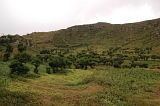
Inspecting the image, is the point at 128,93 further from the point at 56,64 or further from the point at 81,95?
the point at 56,64

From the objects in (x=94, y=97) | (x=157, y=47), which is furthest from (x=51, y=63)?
(x=157, y=47)

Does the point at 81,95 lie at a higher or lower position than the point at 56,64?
lower

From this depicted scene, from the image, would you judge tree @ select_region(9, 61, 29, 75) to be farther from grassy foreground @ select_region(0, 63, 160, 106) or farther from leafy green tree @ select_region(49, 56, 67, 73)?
→ leafy green tree @ select_region(49, 56, 67, 73)

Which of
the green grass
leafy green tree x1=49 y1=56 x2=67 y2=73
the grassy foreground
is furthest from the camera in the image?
leafy green tree x1=49 y1=56 x2=67 y2=73

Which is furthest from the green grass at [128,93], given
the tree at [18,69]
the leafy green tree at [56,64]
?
the leafy green tree at [56,64]

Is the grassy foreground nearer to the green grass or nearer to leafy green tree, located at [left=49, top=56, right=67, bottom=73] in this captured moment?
the green grass

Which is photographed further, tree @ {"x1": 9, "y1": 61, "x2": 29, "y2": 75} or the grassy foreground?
tree @ {"x1": 9, "y1": 61, "x2": 29, "y2": 75}

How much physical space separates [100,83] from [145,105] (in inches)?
614

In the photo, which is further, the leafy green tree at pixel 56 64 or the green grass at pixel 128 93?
the leafy green tree at pixel 56 64

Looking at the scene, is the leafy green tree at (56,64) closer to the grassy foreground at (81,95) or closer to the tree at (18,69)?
the tree at (18,69)

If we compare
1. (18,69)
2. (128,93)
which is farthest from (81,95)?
(18,69)

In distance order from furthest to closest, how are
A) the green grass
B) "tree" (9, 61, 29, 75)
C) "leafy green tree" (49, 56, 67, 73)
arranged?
"leafy green tree" (49, 56, 67, 73) → "tree" (9, 61, 29, 75) → the green grass

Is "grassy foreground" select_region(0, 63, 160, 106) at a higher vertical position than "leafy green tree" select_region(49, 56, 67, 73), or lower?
lower

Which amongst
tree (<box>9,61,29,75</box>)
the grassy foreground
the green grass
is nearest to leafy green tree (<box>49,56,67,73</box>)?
tree (<box>9,61,29,75</box>)
